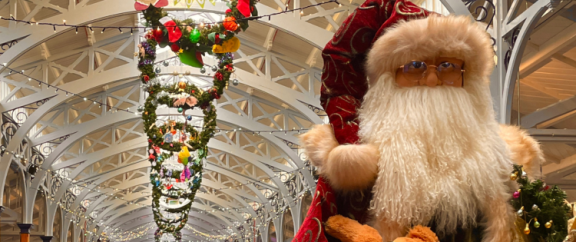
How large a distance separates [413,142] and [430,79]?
246 mm

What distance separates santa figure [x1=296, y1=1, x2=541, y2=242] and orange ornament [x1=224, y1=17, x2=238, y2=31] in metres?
4.71

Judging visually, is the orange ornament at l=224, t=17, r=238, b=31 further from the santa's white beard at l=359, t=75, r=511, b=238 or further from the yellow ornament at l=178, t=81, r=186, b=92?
the santa's white beard at l=359, t=75, r=511, b=238

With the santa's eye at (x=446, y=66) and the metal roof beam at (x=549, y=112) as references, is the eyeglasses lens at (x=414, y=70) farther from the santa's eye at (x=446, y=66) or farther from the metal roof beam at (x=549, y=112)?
the metal roof beam at (x=549, y=112)

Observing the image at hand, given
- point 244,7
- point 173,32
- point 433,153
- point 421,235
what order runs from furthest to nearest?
point 173,32, point 244,7, point 433,153, point 421,235

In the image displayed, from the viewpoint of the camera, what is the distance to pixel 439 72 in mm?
2221

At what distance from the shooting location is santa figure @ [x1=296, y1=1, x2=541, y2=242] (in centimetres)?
202

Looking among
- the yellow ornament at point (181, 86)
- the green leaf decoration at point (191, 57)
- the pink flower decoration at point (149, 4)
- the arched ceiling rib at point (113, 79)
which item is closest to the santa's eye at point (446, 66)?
the pink flower decoration at point (149, 4)

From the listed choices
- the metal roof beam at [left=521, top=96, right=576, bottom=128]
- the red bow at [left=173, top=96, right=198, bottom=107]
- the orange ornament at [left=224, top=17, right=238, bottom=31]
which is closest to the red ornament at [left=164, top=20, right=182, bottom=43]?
the orange ornament at [left=224, top=17, right=238, bottom=31]

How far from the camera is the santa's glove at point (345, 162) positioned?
2.03m

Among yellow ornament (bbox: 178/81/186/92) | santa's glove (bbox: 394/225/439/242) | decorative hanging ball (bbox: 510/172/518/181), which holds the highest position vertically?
yellow ornament (bbox: 178/81/186/92)

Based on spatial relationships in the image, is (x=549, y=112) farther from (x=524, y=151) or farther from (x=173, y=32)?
(x=524, y=151)

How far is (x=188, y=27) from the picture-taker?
23.6 ft

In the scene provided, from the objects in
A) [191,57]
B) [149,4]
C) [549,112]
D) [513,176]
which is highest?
[149,4]

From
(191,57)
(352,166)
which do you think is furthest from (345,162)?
(191,57)
